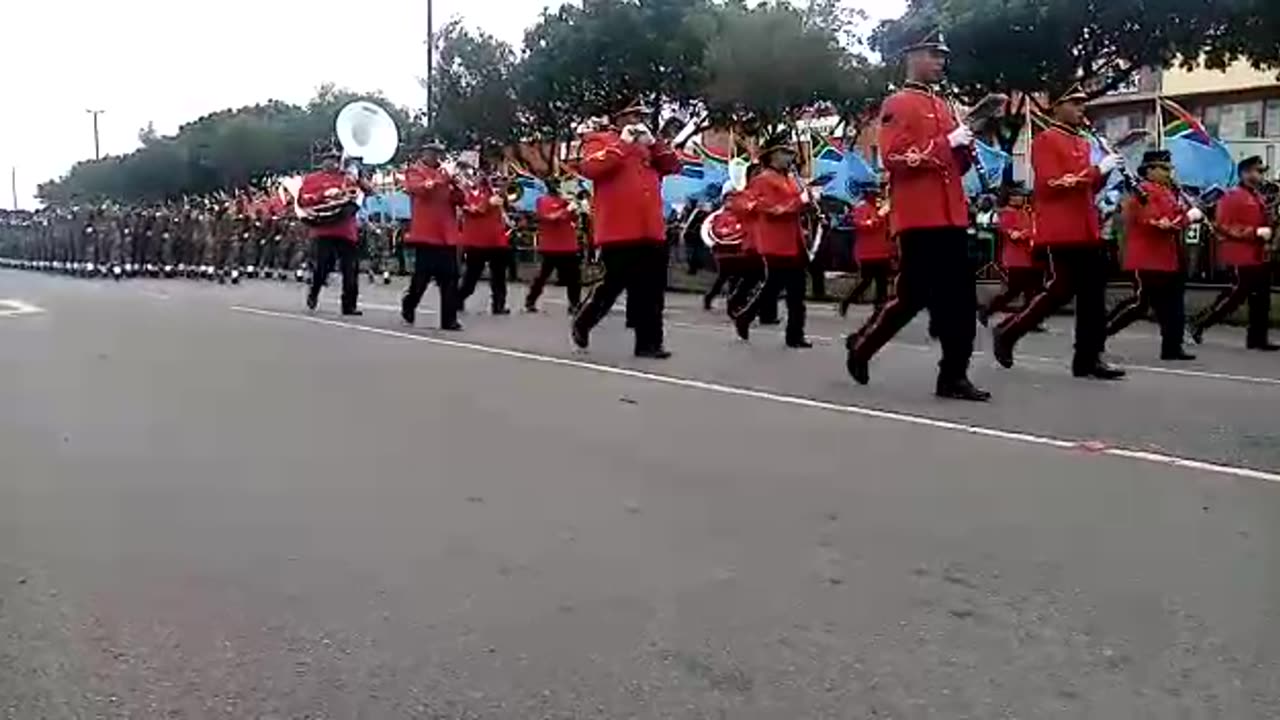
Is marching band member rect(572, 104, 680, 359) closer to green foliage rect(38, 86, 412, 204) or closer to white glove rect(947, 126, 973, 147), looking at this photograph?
white glove rect(947, 126, 973, 147)

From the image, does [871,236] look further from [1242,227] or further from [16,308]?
[16,308]

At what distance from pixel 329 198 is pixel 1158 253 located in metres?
9.13

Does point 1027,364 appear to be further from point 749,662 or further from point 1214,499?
point 749,662

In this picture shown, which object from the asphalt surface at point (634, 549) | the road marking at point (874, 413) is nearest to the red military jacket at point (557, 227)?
the road marking at point (874, 413)

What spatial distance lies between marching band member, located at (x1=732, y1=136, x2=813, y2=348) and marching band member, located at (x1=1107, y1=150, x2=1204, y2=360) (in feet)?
8.02

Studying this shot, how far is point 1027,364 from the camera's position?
1152cm

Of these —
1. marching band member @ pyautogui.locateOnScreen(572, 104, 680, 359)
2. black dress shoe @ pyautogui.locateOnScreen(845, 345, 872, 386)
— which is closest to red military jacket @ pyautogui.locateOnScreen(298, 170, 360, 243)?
marching band member @ pyautogui.locateOnScreen(572, 104, 680, 359)

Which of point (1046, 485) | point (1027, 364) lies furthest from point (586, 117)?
point (1046, 485)

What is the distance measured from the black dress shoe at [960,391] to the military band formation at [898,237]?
11mm

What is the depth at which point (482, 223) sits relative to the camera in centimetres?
1822

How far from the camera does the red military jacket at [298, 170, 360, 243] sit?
17.3 meters

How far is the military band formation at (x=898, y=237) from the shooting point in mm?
9008

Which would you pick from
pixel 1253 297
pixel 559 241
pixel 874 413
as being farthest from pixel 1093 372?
pixel 559 241

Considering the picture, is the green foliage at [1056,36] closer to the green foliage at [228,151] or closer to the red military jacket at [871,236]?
the red military jacket at [871,236]
